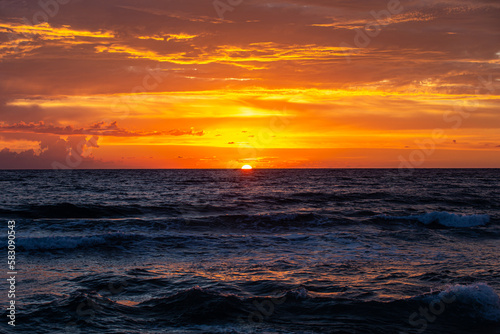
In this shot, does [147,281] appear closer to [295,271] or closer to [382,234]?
[295,271]

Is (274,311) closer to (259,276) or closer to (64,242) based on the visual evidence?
(259,276)

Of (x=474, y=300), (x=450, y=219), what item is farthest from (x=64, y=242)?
(x=450, y=219)

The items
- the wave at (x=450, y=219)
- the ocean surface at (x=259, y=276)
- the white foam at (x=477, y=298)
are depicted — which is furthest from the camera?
the wave at (x=450, y=219)

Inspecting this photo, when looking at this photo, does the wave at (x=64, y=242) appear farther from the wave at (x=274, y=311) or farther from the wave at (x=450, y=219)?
the wave at (x=450, y=219)

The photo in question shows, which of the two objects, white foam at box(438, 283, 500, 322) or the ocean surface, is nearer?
the ocean surface

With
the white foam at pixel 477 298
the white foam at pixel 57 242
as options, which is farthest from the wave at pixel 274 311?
the white foam at pixel 57 242

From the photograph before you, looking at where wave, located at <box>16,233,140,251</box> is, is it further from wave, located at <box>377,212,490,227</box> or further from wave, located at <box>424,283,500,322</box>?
wave, located at <box>377,212,490,227</box>

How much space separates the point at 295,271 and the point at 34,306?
23.7 ft

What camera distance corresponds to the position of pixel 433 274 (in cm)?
1184

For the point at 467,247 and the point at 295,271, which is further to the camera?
the point at 467,247

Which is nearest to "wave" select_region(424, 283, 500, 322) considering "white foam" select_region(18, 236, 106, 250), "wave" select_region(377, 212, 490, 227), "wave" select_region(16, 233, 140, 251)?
"wave" select_region(16, 233, 140, 251)

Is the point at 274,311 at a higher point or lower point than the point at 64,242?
lower

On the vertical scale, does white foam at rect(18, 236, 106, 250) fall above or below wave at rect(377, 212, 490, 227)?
above

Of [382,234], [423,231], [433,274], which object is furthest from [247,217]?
[433,274]
